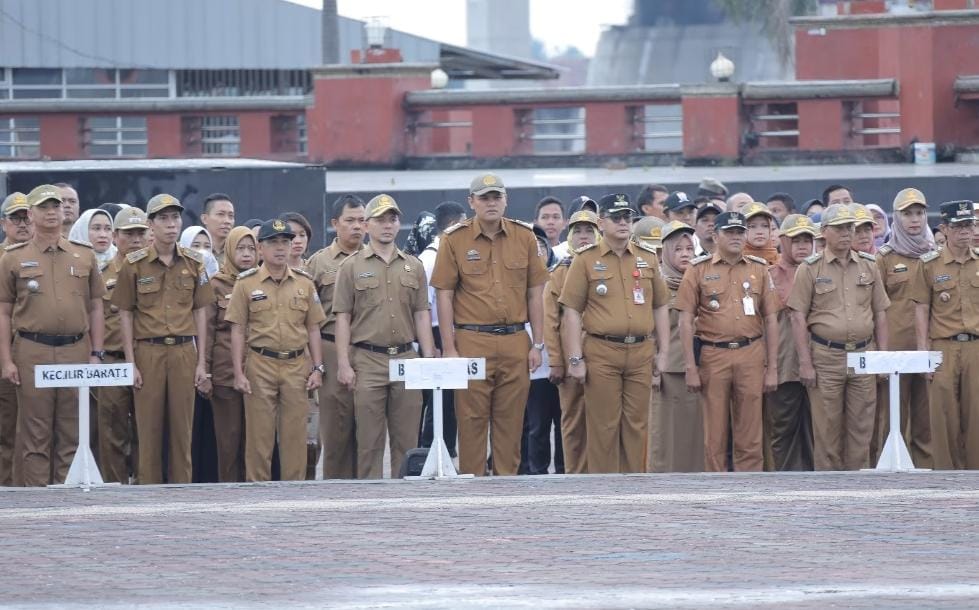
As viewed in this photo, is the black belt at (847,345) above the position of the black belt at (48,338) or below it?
below

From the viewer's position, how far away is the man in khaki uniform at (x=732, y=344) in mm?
12062

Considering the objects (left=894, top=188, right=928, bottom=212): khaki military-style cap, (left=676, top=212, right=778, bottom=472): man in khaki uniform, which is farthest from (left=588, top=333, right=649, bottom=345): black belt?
(left=894, top=188, right=928, bottom=212): khaki military-style cap

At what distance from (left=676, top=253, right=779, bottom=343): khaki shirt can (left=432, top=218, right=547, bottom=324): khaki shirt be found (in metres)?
0.99

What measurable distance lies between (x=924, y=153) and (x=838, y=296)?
12.5 m

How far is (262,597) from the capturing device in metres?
7.74

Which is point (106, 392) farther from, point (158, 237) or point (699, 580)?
point (699, 580)

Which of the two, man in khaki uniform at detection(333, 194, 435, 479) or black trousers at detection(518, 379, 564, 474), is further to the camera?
black trousers at detection(518, 379, 564, 474)

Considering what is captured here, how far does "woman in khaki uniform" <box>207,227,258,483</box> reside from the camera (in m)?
12.3

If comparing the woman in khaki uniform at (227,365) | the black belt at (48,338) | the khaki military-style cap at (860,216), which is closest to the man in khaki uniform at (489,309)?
the woman in khaki uniform at (227,365)

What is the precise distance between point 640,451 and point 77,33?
27.8 m

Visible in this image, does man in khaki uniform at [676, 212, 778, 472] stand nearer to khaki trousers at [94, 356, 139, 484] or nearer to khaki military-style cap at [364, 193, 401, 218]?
khaki military-style cap at [364, 193, 401, 218]

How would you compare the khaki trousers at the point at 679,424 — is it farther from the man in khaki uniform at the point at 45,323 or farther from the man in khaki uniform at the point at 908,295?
the man in khaki uniform at the point at 45,323

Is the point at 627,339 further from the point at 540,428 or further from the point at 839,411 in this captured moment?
the point at 540,428

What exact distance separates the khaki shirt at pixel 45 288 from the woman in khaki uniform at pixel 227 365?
87 centimetres
